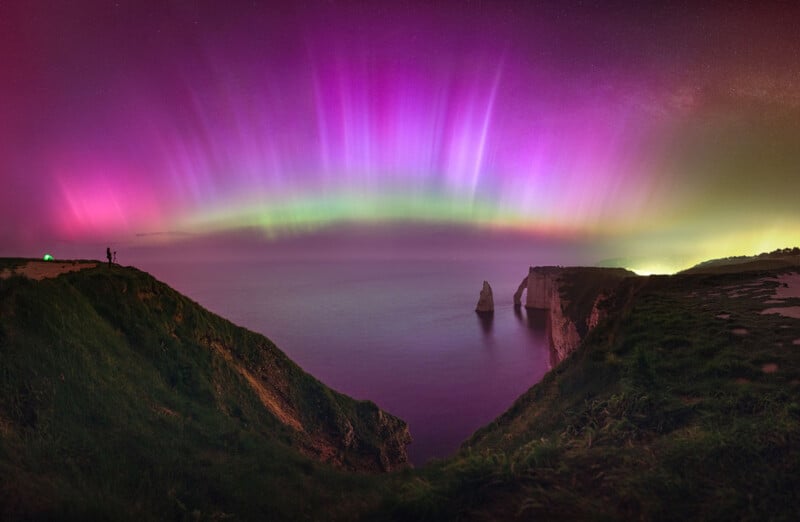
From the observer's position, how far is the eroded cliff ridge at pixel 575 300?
173ft

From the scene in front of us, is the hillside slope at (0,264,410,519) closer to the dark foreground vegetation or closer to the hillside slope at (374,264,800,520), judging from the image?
the dark foreground vegetation

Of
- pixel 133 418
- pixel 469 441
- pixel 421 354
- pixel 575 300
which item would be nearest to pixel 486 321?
pixel 575 300

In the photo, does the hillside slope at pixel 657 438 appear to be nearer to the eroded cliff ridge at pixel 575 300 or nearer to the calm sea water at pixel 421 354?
the eroded cliff ridge at pixel 575 300

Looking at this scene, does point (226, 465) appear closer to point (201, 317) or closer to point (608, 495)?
point (608, 495)

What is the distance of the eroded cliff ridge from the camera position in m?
52.6

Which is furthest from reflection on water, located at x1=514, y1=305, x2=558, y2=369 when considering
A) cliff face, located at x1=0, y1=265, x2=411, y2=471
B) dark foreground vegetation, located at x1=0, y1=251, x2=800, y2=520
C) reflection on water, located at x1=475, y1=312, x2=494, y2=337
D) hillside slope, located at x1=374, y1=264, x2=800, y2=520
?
dark foreground vegetation, located at x1=0, y1=251, x2=800, y2=520

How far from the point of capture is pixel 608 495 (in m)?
6.74

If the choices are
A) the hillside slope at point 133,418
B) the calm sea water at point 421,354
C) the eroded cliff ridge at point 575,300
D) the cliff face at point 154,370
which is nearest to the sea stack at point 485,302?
the calm sea water at point 421,354

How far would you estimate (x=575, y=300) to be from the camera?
75.8m

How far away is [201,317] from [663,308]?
87.8 feet

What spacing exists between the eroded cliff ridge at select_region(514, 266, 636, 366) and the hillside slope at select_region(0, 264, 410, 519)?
108 feet

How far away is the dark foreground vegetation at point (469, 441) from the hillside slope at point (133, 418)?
0.20 feet

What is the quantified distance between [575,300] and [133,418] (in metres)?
77.3

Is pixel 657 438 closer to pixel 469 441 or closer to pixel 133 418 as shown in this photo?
pixel 469 441
